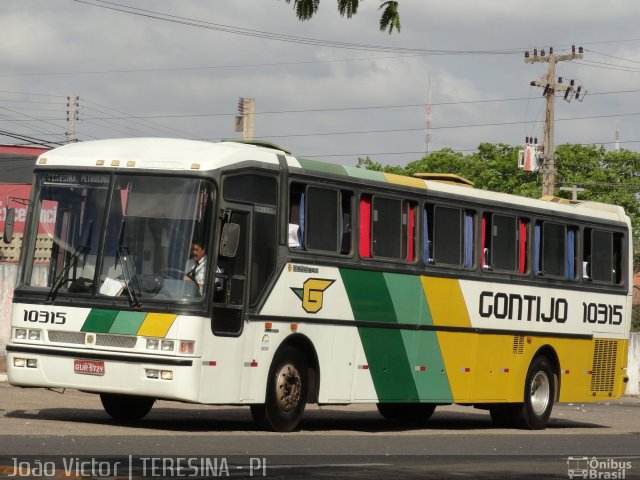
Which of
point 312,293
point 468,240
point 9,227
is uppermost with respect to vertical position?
point 468,240

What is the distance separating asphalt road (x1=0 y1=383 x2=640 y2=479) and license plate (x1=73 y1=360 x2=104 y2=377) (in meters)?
0.62

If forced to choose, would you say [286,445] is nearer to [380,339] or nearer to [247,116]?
[380,339]

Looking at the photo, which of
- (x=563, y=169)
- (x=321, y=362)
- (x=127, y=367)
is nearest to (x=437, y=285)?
(x=321, y=362)

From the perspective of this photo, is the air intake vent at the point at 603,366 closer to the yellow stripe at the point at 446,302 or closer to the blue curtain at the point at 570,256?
the blue curtain at the point at 570,256

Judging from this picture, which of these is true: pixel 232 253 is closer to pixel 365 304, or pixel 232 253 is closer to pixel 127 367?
pixel 127 367

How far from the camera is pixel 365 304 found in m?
19.2

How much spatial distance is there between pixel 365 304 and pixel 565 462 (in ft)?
15.8

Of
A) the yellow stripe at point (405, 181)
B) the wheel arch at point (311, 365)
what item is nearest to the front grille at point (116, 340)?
the wheel arch at point (311, 365)

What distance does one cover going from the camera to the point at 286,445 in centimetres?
1545

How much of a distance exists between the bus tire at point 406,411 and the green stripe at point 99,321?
693 centimetres

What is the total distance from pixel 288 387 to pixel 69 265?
2.94m

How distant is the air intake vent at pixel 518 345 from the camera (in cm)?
2254

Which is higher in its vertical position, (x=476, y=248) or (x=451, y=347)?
(x=476, y=248)

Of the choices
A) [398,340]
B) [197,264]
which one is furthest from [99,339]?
[398,340]
